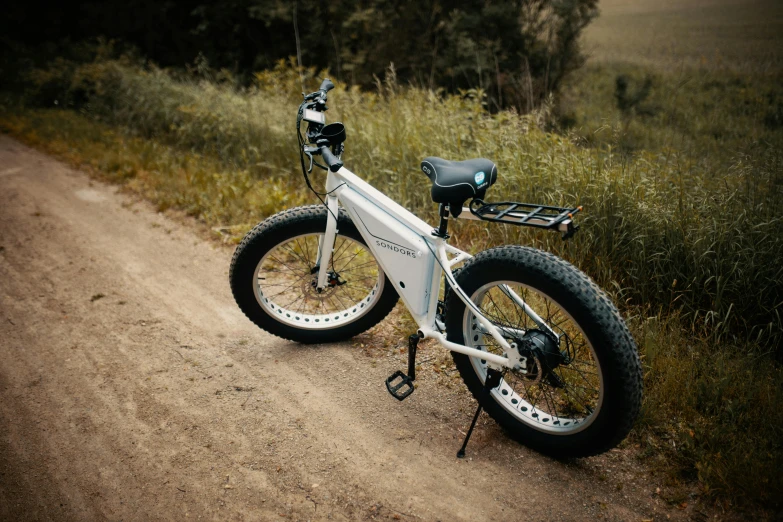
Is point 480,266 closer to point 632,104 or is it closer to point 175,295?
point 175,295

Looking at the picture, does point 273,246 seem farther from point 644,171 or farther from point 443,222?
point 644,171

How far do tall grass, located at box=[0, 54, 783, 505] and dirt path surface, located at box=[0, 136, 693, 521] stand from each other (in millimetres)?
570

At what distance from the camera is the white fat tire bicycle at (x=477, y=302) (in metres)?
2.19

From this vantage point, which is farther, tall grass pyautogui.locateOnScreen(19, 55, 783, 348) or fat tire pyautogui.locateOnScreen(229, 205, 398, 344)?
tall grass pyautogui.locateOnScreen(19, 55, 783, 348)

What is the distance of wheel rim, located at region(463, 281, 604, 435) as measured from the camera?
2453mm

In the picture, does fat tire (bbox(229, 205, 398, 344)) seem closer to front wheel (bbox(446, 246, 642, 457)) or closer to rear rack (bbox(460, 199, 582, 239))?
front wheel (bbox(446, 246, 642, 457))

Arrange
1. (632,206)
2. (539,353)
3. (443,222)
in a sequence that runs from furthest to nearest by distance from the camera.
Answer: (632,206)
(443,222)
(539,353)

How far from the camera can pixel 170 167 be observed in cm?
639

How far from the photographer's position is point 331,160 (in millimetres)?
2787

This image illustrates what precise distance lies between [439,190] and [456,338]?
2.57ft

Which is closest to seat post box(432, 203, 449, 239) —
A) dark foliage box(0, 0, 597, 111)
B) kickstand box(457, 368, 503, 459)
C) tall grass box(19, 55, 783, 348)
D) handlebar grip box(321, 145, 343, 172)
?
handlebar grip box(321, 145, 343, 172)

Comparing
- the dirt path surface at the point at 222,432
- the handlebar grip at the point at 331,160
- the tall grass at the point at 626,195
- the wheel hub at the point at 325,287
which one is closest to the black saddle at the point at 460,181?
the handlebar grip at the point at 331,160

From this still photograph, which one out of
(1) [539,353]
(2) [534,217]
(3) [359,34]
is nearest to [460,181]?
(2) [534,217]

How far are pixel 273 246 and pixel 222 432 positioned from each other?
1.09m
